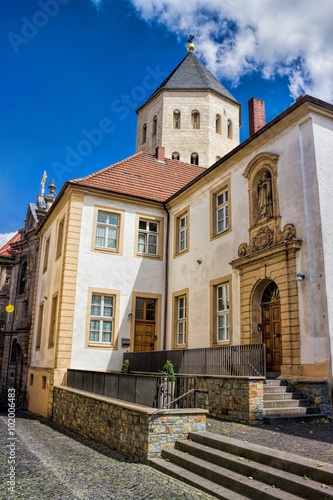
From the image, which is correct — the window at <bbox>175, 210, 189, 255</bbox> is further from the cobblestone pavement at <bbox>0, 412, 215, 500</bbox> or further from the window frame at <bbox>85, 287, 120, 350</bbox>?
the cobblestone pavement at <bbox>0, 412, 215, 500</bbox>

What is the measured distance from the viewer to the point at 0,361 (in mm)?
34375

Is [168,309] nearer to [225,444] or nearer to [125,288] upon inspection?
[125,288]

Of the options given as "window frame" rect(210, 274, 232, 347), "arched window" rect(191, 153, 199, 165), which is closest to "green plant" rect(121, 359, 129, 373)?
"window frame" rect(210, 274, 232, 347)

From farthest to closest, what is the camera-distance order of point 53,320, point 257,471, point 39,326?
point 39,326 → point 53,320 → point 257,471

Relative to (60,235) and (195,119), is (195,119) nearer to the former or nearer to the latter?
(195,119)

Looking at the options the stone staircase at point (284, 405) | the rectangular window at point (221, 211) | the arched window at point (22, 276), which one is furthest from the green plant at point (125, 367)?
the arched window at point (22, 276)

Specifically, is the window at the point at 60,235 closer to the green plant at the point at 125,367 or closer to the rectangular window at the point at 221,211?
the green plant at the point at 125,367

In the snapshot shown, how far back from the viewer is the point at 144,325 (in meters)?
18.1

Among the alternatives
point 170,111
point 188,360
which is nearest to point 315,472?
point 188,360

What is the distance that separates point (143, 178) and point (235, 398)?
12.7m

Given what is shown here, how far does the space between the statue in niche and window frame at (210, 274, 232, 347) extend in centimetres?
256

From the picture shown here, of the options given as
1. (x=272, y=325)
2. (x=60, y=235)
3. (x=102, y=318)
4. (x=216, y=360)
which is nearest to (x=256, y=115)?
(x=272, y=325)

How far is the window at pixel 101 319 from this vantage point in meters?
17.0

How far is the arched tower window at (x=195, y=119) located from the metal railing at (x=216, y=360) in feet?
80.5
